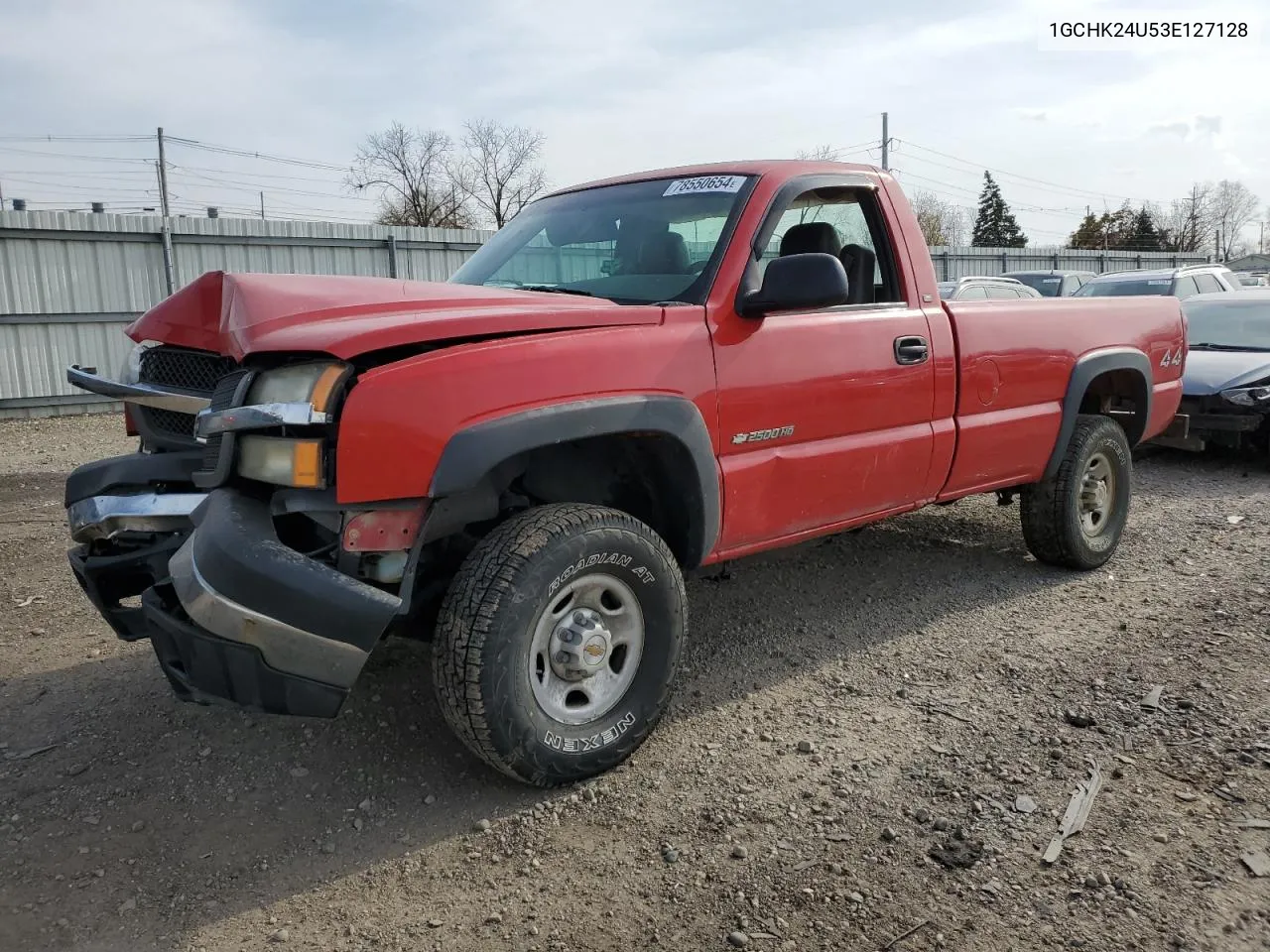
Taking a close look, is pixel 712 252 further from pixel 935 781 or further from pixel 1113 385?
pixel 1113 385

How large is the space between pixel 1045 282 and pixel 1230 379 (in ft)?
31.4

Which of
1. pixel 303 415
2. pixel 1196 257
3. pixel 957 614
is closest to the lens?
pixel 303 415

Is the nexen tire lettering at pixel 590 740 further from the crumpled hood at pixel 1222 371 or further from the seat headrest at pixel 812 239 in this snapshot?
the crumpled hood at pixel 1222 371

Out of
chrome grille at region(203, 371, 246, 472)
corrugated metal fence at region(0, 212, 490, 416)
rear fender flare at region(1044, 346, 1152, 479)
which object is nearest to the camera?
chrome grille at region(203, 371, 246, 472)

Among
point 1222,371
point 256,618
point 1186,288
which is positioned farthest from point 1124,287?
point 256,618

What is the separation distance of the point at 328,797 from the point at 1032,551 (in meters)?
A: 3.90

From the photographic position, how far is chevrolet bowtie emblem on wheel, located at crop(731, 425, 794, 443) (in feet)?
11.1

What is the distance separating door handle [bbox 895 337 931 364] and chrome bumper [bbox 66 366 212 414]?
261 cm

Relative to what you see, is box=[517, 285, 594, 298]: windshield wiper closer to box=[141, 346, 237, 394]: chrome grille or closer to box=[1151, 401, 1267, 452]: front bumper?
box=[141, 346, 237, 394]: chrome grille

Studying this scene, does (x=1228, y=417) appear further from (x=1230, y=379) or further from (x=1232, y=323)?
(x=1232, y=323)

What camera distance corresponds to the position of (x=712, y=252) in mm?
3482

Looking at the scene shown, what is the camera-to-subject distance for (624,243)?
12.4 feet

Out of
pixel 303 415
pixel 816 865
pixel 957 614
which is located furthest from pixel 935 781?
pixel 303 415

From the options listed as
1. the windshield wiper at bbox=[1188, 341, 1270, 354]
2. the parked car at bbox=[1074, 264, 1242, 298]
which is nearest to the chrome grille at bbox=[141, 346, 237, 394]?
the windshield wiper at bbox=[1188, 341, 1270, 354]
